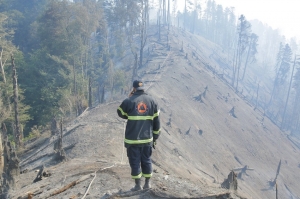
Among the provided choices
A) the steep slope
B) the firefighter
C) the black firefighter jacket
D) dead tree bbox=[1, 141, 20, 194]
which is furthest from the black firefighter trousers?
dead tree bbox=[1, 141, 20, 194]

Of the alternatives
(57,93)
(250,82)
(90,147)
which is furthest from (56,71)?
(250,82)

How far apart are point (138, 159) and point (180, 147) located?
17.4 m

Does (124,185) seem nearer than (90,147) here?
Yes

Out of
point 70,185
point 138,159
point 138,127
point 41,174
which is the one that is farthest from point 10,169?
point 138,127

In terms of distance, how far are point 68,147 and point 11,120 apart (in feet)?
39.3

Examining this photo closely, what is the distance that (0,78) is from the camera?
23469 millimetres

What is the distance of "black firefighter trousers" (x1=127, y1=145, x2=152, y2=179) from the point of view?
5389mm

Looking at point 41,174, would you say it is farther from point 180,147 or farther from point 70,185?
point 180,147

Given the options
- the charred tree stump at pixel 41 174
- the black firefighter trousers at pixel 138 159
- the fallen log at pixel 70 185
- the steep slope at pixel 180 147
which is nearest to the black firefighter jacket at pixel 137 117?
the black firefighter trousers at pixel 138 159

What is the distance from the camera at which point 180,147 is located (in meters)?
22.4

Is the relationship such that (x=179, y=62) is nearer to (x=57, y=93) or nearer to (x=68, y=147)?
(x=57, y=93)

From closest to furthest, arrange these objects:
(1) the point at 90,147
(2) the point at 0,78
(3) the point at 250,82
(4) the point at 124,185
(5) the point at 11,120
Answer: (4) the point at 124,185
(1) the point at 90,147
(5) the point at 11,120
(2) the point at 0,78
(3) the point at 250,82

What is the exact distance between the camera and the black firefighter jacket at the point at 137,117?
532 cm

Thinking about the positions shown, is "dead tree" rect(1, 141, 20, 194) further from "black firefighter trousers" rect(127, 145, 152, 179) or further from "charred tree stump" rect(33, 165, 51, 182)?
"black firefighter trousers" rect(127, 145, 152, 179)
